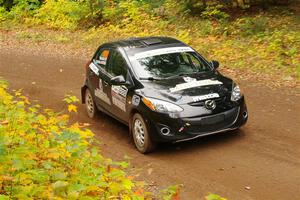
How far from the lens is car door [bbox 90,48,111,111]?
960 cm

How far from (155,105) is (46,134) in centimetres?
238

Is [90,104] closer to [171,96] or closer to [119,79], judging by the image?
[119,79]

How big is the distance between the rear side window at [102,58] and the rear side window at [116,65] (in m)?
0.23

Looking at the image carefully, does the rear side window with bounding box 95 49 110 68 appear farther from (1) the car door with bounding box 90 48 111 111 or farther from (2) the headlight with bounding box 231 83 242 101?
(2) the headlight with bounding box 231 83 242 101

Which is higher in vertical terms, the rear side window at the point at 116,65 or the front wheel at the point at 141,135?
the rear side window at the point at 116,65

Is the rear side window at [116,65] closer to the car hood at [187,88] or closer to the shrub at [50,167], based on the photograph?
the car hood at [187,88]

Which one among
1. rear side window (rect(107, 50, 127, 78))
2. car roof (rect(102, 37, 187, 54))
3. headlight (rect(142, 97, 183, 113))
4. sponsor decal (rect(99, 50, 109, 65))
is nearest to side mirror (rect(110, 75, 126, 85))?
rear side window (rect(107, 50, 127, 78))

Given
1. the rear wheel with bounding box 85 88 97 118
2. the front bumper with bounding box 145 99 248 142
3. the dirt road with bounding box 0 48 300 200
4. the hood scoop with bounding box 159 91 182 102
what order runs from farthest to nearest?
1. the rear wheel with bounding box 85 88 97 118
2. the hood scoop with bounding box 159 91 182 102
3. the front bumper with bounding box 145 99 248 142
4. the dirt road with bounding box 0 48 300 200

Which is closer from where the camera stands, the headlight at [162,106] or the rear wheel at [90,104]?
the headlight at [162,106]

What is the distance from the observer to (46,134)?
612 cm

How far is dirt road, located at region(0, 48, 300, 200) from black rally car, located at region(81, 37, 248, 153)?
0.35 m

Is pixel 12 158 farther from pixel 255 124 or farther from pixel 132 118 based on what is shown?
pixel 255 124

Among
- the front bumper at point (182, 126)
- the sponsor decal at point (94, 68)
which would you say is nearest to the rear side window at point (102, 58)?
the sponsor decal at point (94, 68)

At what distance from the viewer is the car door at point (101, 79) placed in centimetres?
960
